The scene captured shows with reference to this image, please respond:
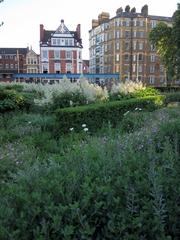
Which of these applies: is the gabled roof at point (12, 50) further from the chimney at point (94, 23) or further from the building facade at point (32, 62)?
the chimney at point (94, 23)

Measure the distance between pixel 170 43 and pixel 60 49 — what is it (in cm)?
4768

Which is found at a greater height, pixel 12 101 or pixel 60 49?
pixel 60 49

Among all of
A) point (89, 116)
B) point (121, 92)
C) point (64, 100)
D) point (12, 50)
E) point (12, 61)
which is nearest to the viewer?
point (89, 116)

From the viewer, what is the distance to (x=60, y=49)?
75.9 meters

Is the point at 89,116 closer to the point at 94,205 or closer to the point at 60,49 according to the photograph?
the point at 94,205

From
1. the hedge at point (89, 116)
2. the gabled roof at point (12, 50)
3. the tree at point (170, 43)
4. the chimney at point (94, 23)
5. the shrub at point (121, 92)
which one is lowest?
the hedge at point (89, 116)

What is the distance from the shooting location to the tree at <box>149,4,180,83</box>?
30.0 meters

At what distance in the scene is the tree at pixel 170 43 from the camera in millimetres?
29953

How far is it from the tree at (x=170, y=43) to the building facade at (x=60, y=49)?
45.7 meters

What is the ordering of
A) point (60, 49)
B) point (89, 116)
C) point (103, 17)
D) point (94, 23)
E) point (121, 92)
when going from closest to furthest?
point (89, 116)
point (121, 92)
point (60, 49)
point (103, 17)
point (94, 23)

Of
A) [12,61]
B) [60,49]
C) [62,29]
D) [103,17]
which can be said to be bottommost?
[12,61]

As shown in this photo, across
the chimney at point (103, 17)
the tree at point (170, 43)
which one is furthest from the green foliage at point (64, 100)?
the chimney at point (103, 17)

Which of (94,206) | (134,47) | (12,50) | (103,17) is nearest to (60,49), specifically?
(134,47)

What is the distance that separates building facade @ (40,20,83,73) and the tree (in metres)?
45.7
